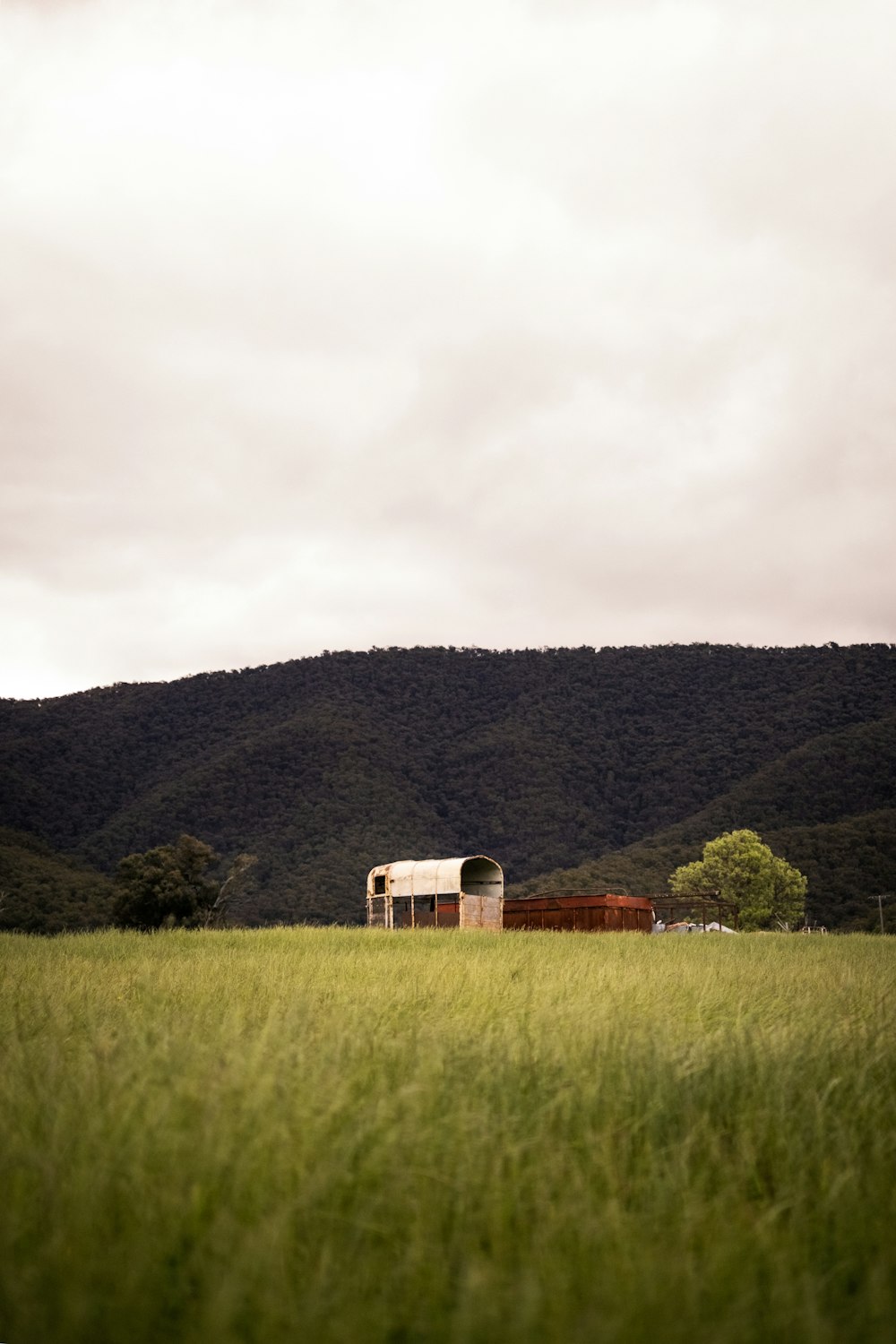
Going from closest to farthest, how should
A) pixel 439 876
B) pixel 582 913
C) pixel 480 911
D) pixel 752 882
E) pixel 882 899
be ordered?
pixel 582 913, pixel 480 911, pixel 439 876, pixel 752 882, pixel 882 899

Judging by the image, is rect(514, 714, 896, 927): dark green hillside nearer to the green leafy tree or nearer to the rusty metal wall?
the green leafy tree

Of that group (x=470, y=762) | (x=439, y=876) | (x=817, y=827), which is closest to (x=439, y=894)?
Result: (x=439, y=876)

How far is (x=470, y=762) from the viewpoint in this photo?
406ft

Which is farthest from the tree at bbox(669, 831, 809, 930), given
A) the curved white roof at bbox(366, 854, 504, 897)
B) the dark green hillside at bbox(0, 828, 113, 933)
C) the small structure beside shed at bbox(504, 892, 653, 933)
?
the dark green hillside at bbox(0, 828, 113, 933)

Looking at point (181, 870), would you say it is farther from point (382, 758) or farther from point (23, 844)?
point (382, 758)

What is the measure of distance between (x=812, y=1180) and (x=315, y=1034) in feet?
10.4

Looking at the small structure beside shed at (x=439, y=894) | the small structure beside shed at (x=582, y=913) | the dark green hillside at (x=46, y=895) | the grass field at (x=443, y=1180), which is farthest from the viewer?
the dark green hillside at (x=46, y=895)

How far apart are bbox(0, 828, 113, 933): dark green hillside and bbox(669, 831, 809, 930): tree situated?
3741cm

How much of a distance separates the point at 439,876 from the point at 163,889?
16658 mm

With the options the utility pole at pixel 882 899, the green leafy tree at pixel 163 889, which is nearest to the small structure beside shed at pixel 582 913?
the green leafy tree at pixel 163 889

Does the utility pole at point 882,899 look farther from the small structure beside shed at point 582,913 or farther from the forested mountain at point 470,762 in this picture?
the small structure beside shed at point 582,913

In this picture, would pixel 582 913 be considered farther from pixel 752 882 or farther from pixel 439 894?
pixel 752 882

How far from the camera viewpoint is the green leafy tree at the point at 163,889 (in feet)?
155

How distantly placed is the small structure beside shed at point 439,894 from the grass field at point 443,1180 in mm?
28814
